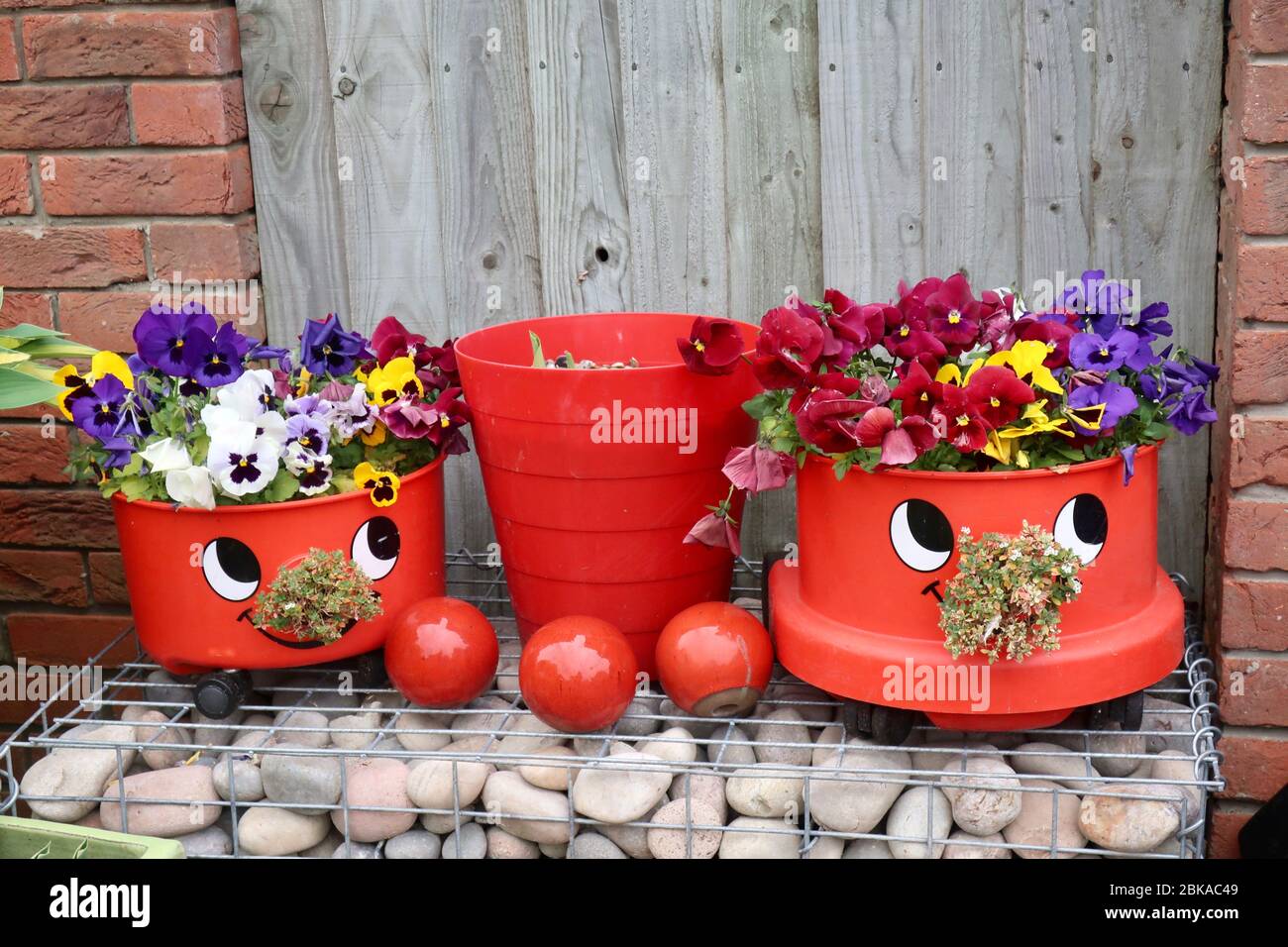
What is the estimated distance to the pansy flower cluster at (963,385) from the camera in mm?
1605

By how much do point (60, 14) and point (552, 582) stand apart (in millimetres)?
1174

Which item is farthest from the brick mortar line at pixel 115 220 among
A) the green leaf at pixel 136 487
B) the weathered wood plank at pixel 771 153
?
the weathered wood plank at pixel 771 153

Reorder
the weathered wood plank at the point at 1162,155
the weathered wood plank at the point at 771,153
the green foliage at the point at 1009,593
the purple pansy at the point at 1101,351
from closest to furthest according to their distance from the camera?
the green foliage at the point at 1009,593 < the purple pansy at the point at 1101,351 < the weathered wood plank at the point at 1162,155 < the weathered wood plank at the point at 771,153

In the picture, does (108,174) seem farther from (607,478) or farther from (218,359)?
(607,478)

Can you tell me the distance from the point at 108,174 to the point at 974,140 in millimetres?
1348

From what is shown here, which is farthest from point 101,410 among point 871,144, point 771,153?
point 871,144

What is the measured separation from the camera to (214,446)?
1.77m

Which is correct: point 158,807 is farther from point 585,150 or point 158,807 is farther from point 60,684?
point 585,150

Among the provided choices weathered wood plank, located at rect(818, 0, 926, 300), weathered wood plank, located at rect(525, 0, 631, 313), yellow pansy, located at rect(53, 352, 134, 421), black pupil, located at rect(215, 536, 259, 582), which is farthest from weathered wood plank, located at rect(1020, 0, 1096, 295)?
yellow pansy, located at rect(53, 352, 134, 421)

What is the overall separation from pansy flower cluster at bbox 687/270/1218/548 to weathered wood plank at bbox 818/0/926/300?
354 mm

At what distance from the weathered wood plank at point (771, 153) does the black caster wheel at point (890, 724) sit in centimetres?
75

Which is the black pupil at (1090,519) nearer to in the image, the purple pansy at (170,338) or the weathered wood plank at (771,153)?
the weathered wood plank at (771,153)

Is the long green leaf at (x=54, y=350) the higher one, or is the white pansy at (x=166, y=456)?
the long green leaf at (x=54, y=350)

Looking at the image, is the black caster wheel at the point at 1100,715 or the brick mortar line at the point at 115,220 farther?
the brick mortar line at the point at 115,220
